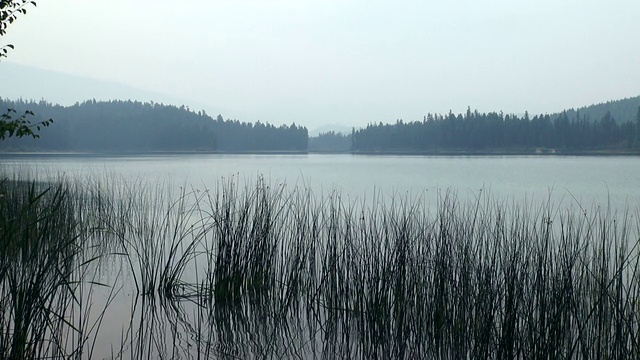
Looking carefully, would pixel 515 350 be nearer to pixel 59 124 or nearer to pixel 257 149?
pixel 59 124

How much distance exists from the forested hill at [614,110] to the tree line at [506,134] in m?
29.4

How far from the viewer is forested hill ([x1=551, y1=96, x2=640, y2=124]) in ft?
381

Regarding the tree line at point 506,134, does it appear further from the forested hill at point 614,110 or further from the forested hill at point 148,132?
the forested hill at point 614,110

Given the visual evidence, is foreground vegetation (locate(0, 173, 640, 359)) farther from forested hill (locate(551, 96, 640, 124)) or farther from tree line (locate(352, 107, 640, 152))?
forested hill (locate(551, 96, 640, 124))

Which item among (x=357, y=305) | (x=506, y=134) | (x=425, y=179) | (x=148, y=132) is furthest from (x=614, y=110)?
(x=357, y=305)

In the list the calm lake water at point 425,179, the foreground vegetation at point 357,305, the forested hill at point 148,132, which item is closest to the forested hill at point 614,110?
the forested hill at point 148,132

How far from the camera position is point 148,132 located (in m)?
94.8

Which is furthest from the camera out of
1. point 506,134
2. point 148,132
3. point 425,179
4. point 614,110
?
point 614,110

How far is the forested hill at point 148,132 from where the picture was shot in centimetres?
8712

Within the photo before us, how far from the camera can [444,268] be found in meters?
4.28

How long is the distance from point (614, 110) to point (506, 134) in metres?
52.5

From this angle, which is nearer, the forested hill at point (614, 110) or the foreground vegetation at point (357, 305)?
the foreground vegetation at point (357, 305)

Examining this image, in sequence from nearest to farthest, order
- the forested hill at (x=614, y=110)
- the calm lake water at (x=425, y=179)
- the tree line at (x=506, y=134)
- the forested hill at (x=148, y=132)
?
the calm lake water at (x=425, y=179), the tree line at (x=506, y=134), the forested hill at (x=148, y=132), the forested hill at (x=614, y=110)

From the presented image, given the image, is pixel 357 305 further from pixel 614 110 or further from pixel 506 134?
pixel 614 110
